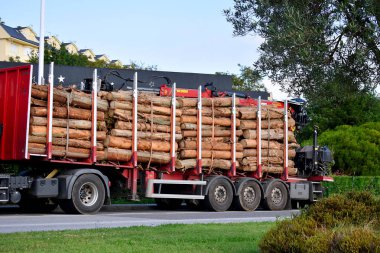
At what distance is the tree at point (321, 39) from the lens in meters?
10.0

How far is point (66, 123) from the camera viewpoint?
19.6 metres

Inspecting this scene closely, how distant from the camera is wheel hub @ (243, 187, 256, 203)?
2354 cm

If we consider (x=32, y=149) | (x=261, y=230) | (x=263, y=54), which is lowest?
(x=261, y=230)

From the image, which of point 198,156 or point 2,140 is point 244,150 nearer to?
point 198,156

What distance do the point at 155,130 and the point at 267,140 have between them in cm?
424

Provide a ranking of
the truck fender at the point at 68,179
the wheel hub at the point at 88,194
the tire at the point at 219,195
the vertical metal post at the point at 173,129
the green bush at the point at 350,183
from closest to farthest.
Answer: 1. the truck fender at the point at 68,179
2. the wheel hub at the point at 88,194
3. the vertical metal post at the point at 173,129
4. the tire at the point at 219,195
5. the green bush at the point at 350,183

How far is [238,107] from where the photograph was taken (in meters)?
23.5

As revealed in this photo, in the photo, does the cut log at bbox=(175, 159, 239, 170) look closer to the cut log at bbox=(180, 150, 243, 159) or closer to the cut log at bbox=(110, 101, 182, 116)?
the cut log at bbox=(180, 150, 243, 159)

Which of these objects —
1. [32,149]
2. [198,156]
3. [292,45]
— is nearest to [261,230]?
[292,45]

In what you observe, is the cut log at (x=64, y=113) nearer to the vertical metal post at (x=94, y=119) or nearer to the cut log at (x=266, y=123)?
the vertical metal post at (x=94, y=119)

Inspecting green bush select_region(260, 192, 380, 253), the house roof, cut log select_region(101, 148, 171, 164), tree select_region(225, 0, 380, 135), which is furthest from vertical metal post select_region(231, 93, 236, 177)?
the house roof

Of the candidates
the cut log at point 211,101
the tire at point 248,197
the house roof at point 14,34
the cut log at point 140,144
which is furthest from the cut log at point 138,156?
the house roof at point 14,34

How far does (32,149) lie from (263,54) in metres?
8.93

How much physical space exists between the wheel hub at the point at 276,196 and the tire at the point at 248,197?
2.18 feet
